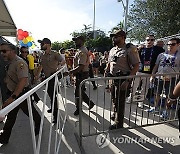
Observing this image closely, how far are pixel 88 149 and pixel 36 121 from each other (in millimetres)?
1021

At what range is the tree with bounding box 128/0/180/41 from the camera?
18372 millimetres

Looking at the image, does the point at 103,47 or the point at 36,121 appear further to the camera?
the point at 103,47

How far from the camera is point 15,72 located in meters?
2.92

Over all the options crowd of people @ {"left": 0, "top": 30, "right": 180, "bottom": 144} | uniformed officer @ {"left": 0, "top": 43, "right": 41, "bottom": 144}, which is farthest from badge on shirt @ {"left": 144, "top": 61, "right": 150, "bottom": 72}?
uniformed officer @ {"left": 0, "top": 43, "right": 41, "bottom": 144}

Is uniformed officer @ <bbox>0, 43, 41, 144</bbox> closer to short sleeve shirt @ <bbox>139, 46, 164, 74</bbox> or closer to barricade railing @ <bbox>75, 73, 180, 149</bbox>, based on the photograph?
barricade railing @ <bbox>75, 73, 180, 149</bbox>

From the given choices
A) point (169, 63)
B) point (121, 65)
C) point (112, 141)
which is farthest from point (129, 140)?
point (169, 63)

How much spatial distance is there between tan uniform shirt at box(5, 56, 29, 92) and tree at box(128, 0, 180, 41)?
60.1ft

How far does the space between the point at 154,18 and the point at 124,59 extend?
18514 millimetres

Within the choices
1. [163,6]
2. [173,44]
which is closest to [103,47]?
[163,6]

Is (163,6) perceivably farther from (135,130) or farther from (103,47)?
(103,47)

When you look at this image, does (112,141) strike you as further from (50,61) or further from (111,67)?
(50,61)

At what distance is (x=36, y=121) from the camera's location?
3.21 meters

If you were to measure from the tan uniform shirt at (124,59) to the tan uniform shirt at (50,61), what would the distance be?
1.27m

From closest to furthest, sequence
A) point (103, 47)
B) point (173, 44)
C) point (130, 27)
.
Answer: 1. point (173, 44)
2. point (130, 27)
3. point (103, 47)
